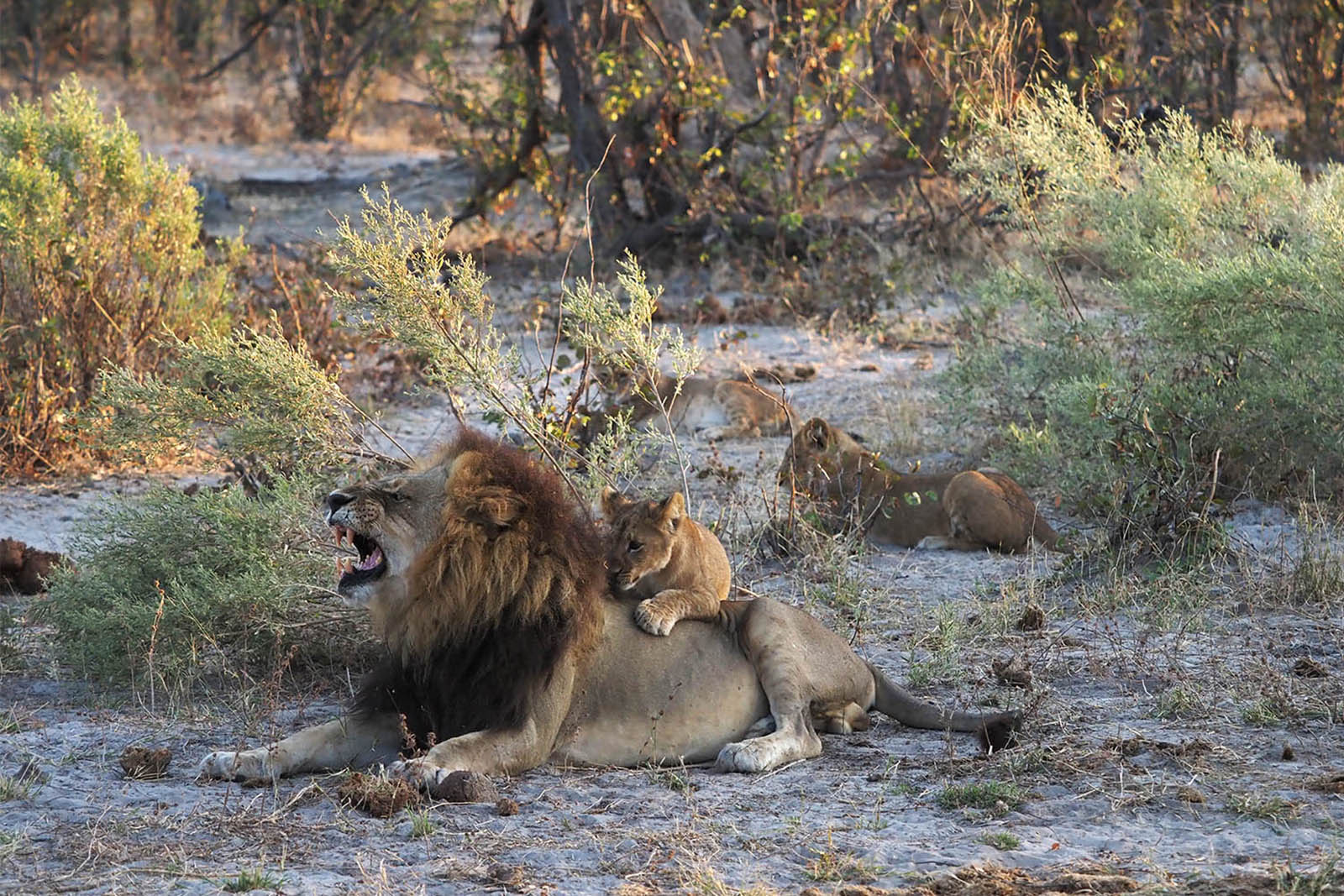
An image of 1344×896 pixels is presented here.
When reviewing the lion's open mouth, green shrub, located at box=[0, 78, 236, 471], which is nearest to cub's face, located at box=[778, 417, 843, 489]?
green shrub, located at box=[0, 78, 236, 471]

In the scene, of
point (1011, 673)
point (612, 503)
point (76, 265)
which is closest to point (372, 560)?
point (612, 503)

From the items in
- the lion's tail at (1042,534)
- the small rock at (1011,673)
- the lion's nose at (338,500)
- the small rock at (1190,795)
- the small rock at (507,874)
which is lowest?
the lion's tail at (1042,534)

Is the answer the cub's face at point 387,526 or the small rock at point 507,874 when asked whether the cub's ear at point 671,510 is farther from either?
the small rock at point 507,874

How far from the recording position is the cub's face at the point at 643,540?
5.84 meters

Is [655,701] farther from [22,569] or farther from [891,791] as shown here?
[22,569]

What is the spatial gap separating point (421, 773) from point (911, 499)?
12.6 ft

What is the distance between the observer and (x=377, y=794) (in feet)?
14.8

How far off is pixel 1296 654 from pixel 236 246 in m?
6.86

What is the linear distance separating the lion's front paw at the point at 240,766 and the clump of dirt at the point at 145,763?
13cm

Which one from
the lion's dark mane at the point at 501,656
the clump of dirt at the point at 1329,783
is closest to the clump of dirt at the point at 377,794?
the lion's dark mane at the point at 501,656

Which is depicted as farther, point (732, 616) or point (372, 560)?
point (732, 616)

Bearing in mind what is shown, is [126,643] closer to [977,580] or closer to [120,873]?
[120,873]

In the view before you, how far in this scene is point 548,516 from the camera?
502 centimetres

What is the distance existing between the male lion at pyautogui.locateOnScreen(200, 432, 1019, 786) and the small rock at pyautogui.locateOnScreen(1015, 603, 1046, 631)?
1415 mm
